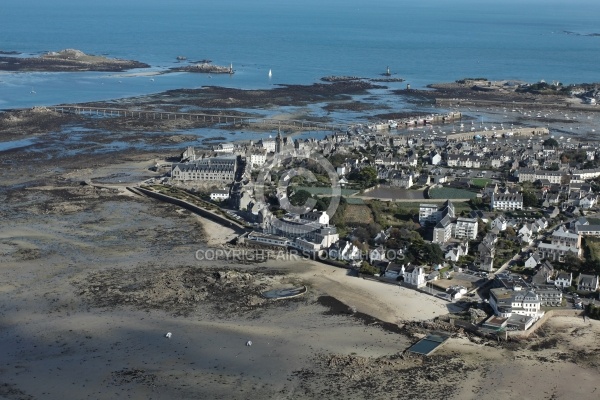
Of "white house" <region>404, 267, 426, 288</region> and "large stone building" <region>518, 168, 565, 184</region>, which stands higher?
"large stone building" <region>518, 168, 565, 184</region>

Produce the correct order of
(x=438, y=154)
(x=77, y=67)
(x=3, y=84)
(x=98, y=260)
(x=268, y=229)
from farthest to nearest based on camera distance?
(x=77, y=67)
(x=3, y=84)
(x=438, y=154)
(x=268, y=229)
(x=98, y=260)

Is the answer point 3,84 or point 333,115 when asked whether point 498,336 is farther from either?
point 3,84

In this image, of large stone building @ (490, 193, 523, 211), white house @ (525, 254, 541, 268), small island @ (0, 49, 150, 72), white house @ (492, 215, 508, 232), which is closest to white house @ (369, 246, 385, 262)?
white house @ (525, 254, 541, 268)

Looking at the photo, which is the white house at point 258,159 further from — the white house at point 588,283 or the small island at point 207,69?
the small island at point 207,69

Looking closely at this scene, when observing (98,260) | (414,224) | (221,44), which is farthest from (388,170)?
(221,44)

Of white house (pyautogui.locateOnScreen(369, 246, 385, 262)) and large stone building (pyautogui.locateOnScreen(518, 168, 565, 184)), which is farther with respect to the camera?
large stone building (pyautogui.locateOnScreen(518, 168, 565, 184))

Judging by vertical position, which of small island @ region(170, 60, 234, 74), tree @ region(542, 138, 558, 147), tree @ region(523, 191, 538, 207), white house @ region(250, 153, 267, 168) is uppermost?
small island @ region(170, 60, 234, 74)

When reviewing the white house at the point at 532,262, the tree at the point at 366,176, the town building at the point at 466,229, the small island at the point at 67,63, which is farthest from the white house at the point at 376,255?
the small island at the point at 67,63

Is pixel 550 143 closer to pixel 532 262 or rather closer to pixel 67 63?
pixel 532 262

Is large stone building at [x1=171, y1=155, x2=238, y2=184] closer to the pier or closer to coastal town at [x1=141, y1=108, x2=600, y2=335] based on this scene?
coastal town at [x1=141, y1=108, x2=600, y2=335]
